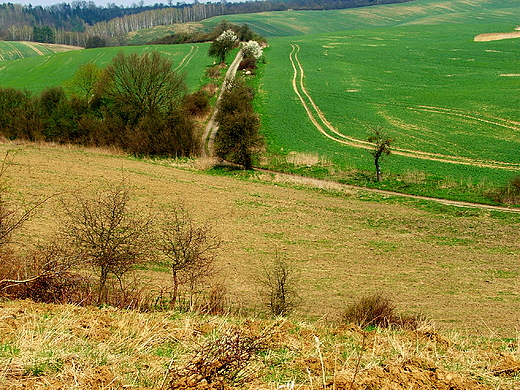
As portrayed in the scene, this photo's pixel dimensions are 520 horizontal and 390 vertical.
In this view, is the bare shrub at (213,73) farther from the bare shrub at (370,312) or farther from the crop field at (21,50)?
the crop field at (21,50)

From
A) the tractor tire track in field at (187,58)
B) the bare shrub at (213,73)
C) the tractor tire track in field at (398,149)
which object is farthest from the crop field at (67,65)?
the tractor tire track in field at (398,149)

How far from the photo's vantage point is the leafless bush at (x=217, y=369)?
5.12 m

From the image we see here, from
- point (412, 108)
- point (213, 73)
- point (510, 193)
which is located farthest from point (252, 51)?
point (510, 193)

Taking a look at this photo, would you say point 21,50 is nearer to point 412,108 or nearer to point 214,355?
point 412,108

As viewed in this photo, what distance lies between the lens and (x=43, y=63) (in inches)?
4109

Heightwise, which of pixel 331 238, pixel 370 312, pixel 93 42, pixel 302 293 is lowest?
pixel 331 238

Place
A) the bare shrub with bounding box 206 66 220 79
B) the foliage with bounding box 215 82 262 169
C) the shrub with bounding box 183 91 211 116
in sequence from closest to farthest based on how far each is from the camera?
the foliage with bounding box 215 82 262 169 → the shrub with bounding box 183 91 211 116 → the bare shrub with bounding box 206 66 220 79

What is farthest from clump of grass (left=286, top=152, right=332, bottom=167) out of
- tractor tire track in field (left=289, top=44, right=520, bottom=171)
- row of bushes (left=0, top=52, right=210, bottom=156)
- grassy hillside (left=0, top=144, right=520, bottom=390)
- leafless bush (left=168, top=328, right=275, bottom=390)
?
leafless bush (left=168, top=328, right=275, bottom=390)

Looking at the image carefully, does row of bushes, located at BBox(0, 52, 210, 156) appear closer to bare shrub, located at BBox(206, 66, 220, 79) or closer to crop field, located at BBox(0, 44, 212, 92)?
crop field, located at BBox(0, 44, 212, 92)

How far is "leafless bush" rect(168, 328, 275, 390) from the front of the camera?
512cm

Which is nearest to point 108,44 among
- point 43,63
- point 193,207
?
point 43,63

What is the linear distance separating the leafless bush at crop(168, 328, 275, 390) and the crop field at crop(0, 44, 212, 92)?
73.4m

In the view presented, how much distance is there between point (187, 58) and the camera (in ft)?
339

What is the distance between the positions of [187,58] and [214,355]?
342ft
